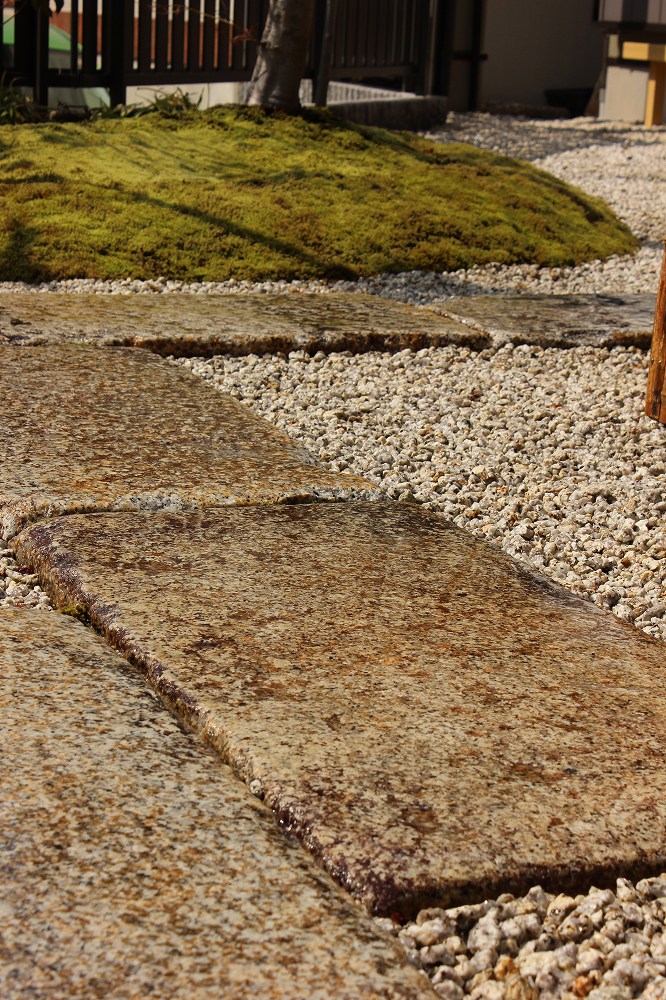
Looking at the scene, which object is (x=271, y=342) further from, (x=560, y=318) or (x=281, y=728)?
(x=281, y=728)

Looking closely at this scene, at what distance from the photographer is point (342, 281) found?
5.14 metres

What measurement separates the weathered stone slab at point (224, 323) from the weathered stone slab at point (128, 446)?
318 millimetres

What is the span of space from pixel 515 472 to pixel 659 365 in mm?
726

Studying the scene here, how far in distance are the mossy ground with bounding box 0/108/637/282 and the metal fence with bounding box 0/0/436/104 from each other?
0.97 meters

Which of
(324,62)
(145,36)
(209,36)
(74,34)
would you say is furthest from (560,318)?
(324,62)

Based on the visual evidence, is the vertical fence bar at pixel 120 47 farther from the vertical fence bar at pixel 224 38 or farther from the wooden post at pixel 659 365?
the wooden post at pixel 659 365

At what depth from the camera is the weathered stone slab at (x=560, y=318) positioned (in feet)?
13.9

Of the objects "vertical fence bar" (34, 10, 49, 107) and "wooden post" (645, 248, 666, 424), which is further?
"vertical fence bar" (34, 10, 49, 107)

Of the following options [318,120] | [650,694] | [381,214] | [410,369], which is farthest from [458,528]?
[318,120]

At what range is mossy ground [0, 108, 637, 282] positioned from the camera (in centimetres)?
504

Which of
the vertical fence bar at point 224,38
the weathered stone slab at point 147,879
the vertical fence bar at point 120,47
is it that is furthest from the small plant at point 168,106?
the weathered stone slab at point 147,879

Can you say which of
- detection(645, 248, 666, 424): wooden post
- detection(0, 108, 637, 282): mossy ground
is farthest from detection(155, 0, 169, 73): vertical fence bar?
detection(645, 248, 666, 424): wooden post

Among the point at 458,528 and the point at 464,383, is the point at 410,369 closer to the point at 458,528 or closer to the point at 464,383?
the point at 464,383

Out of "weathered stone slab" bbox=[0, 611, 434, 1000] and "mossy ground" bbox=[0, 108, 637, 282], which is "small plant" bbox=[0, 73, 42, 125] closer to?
"mossy ground" bbox=[0, 108, 637, 282]
